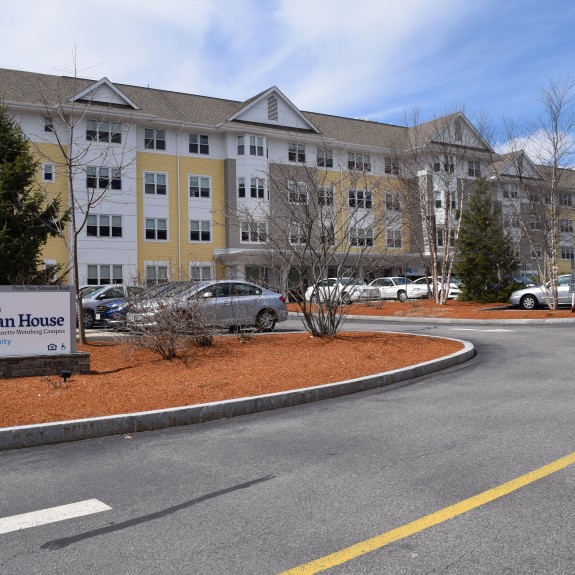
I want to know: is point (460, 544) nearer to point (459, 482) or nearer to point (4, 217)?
point (459, 482)

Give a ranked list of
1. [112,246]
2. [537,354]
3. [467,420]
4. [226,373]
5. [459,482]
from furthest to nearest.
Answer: [112,246] → [537,354] → [226,373] → [467,420] → [459,482]

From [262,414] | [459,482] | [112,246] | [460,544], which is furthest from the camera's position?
[112,246]

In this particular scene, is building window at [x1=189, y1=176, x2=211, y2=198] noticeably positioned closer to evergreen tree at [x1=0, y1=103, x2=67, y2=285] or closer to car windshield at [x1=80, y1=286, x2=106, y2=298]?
car windshield at [x1=80, y1=286, x2=106, y2=298]

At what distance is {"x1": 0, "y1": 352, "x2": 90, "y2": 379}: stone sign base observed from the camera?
9.12m

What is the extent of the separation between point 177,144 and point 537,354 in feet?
106

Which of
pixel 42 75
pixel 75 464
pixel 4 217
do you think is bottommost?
pixel 75 464

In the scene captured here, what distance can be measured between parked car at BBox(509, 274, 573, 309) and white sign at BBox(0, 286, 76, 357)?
2074 cm

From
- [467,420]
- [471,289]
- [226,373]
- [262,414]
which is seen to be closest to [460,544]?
[467,420]

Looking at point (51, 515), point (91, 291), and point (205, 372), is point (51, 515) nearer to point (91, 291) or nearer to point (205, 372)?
point (205, 372)

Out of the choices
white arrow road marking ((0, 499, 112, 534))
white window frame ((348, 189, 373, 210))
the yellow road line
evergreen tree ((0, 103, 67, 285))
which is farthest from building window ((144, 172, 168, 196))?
the yellow road line

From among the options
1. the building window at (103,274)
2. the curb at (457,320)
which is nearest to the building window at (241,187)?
the building window at (103,274)

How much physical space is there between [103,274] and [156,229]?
4.51m

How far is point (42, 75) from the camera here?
3866cm

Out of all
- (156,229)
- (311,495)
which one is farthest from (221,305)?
(156,229)
